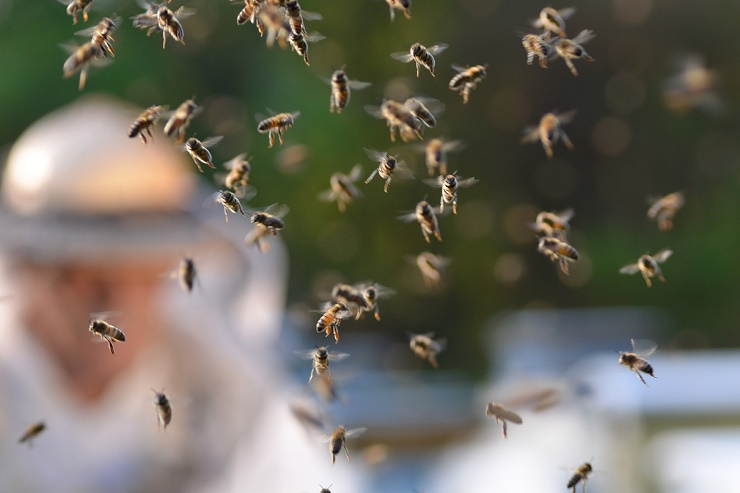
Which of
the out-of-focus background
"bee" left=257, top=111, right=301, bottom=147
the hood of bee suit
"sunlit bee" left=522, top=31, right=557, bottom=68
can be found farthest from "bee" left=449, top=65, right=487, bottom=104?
the out-of-focus background

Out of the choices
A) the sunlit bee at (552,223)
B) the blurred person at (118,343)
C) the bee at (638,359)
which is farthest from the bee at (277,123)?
the blurred person at (118,343)

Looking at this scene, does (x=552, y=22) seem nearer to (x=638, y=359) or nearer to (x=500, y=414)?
(x=638, y=359)

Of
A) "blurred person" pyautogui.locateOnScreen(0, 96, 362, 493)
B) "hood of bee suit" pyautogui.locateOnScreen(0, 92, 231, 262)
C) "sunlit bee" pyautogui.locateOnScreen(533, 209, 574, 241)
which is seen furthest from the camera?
"hood of bee suit" pyautogui.locateOnScreen(0, 92, 231, 262)

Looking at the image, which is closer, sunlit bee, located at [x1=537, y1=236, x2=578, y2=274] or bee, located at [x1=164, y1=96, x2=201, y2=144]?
bee, located at [x1=164, y1=96, x2=201, y2=144]

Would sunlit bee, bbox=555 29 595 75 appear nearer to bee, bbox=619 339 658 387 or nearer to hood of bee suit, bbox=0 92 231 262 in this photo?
bee, bbox=619 339 658 387

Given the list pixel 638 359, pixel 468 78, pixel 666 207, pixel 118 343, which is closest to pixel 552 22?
pixel 468 78

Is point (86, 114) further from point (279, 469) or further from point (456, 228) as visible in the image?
point (456, 228)
